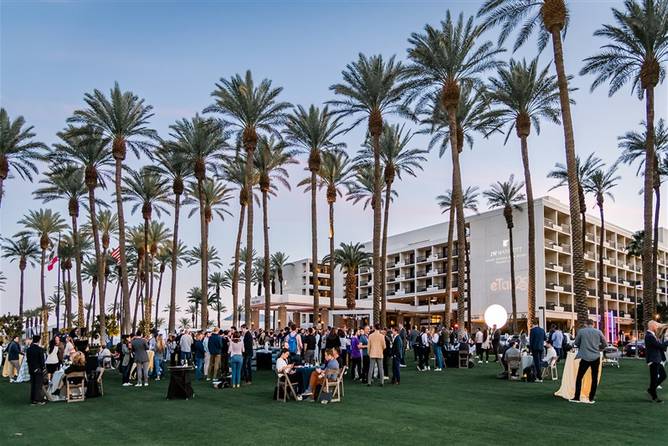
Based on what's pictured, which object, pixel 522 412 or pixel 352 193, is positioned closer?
pixel 522 412

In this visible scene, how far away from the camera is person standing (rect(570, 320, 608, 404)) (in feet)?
43.5

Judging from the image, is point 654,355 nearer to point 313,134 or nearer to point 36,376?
point 36,376

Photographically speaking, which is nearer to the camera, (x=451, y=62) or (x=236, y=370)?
(x=236, y=370)

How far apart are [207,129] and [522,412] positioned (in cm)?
3043

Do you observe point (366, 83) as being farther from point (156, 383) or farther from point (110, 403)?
point (110, 403)

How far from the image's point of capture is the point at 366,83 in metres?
36.6

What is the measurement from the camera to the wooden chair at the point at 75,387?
16.1 metres

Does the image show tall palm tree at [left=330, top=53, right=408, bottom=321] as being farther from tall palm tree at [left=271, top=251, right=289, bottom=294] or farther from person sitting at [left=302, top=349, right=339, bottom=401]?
tall palm tree at [left=271, top=251, right=289, bottom=294]

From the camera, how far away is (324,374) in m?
14.7

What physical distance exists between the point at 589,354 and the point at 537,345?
5.33 meters

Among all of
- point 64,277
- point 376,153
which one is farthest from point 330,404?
point 64,277

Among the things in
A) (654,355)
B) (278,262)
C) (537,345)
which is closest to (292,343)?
(537,345)

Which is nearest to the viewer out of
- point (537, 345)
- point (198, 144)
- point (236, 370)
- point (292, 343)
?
point (537, 345)

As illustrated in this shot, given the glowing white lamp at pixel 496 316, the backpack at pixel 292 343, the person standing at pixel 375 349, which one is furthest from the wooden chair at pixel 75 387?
the glowing white lamp at pixel 496 316
